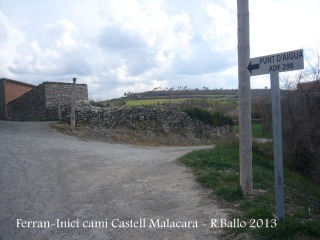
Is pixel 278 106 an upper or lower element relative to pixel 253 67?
lower

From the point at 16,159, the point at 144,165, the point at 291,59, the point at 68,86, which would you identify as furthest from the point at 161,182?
the point at 68,86

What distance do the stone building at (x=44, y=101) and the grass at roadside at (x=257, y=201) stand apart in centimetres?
1382

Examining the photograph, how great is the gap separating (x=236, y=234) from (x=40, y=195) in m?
4.17

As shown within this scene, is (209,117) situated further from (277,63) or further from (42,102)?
(277,63)

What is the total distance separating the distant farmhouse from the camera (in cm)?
2248

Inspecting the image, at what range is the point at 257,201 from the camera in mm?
6418

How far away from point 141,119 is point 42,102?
628cm

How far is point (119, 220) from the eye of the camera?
5.96 m

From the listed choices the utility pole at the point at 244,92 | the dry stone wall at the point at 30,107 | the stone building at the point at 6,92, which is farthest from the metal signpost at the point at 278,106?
the stone building at the point at 6,92

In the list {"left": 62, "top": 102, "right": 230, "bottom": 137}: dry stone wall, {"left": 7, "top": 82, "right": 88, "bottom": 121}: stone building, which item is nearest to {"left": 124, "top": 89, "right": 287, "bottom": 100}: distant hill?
{"left": 62, "top": 102, "right": 230, "bottom": 137}: dry stone wall

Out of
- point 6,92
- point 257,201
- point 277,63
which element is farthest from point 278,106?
point 6,92

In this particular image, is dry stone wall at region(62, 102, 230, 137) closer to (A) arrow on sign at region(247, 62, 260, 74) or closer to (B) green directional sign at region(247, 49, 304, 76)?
(A) arrow on sign at region(247, 62, 260, 74)

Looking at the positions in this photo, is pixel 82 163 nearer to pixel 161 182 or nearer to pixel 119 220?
pixel 161 182

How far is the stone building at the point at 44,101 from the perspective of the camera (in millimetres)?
22453
